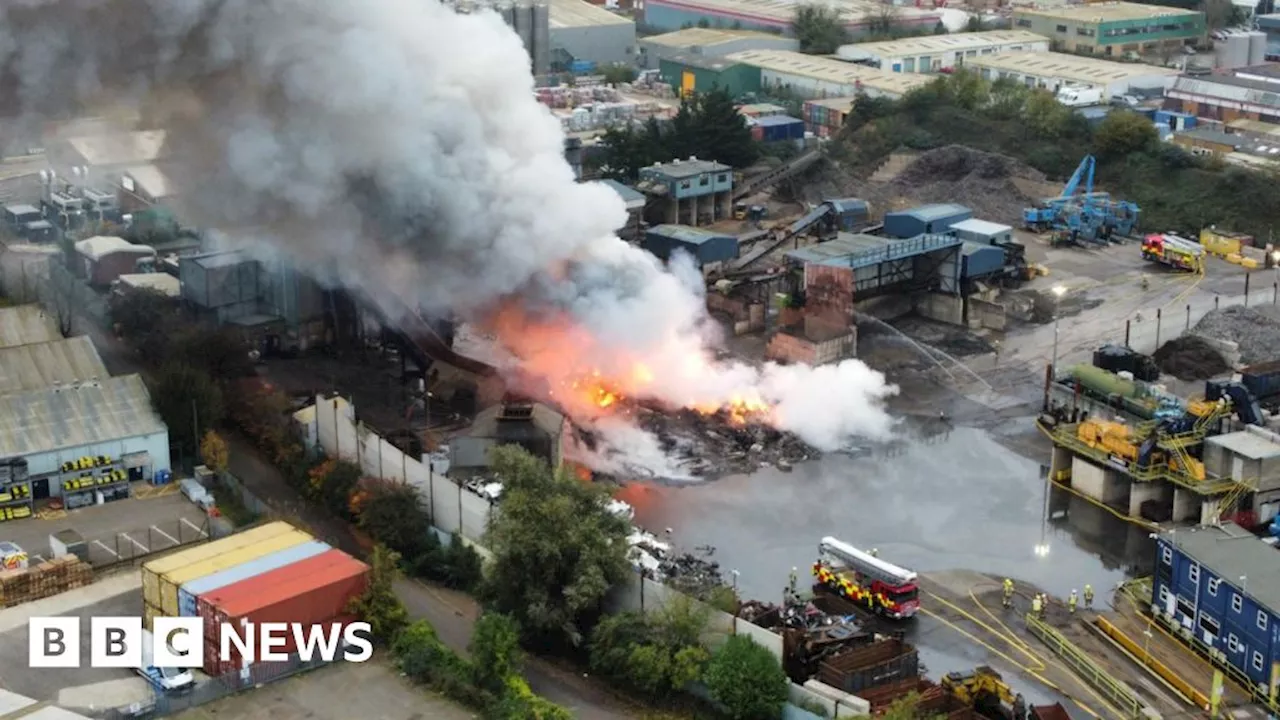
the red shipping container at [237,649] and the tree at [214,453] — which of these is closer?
the red shipping container at [237,649]

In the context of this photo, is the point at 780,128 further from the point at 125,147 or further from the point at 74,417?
the point at 74,417

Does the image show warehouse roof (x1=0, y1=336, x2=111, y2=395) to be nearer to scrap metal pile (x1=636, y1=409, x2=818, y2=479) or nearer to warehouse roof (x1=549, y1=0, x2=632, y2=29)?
scrap metal pile (x1=636, y1=409, x2=818, y2=479)

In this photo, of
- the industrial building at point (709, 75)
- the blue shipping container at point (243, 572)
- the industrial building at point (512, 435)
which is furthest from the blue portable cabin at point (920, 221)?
the industrial building at point (709, 75)

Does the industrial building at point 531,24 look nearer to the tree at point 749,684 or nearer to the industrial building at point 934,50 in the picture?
the industrial building at point 934,50

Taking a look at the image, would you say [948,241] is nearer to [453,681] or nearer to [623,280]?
[623,280]

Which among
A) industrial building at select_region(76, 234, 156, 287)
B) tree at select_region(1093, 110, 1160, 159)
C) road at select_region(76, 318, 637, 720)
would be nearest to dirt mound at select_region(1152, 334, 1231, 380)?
tree at select_region(1093, 110, 1160, 159)

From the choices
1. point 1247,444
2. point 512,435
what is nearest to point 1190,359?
point 1247,444
